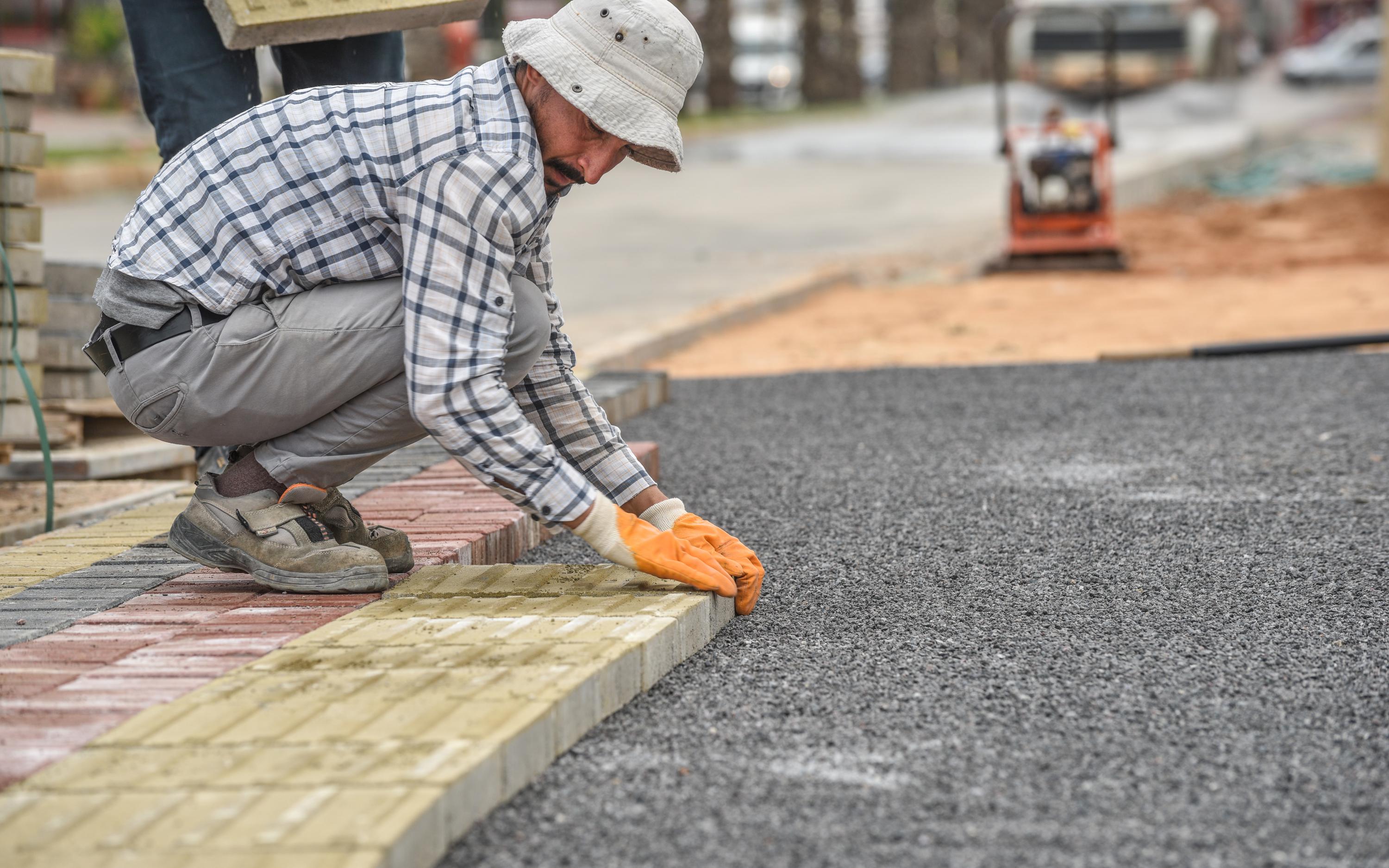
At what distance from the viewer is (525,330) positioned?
2.65 metres

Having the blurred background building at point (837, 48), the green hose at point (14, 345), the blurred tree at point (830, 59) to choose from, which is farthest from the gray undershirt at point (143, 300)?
the blurred tree at point (830, 59)

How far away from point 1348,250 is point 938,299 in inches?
122

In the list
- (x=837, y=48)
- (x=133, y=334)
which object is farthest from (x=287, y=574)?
(x=837, y=48)

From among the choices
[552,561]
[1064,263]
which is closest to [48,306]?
[552,561]

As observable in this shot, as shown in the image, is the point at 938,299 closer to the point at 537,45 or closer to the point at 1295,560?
the point at 1295,560

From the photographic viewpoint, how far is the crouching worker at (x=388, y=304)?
245cm

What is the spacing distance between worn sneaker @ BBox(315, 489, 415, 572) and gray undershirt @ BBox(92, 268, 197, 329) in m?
0.46

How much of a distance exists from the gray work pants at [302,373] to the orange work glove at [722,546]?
0.39 m

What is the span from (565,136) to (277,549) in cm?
91

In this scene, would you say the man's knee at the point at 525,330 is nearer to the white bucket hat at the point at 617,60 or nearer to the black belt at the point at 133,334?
the white bucket hat at the point at 617,60

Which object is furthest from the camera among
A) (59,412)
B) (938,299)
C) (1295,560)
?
(938,299)

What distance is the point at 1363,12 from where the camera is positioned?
45.5 metres

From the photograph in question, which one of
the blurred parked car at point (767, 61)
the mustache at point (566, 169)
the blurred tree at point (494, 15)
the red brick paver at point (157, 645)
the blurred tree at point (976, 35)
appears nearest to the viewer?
the red brick paver at point (157, 645)

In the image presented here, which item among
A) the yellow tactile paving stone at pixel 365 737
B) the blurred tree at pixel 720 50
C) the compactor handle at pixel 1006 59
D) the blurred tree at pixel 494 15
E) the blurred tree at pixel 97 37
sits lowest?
the yellow tactile paving stone at pixel 365 737
